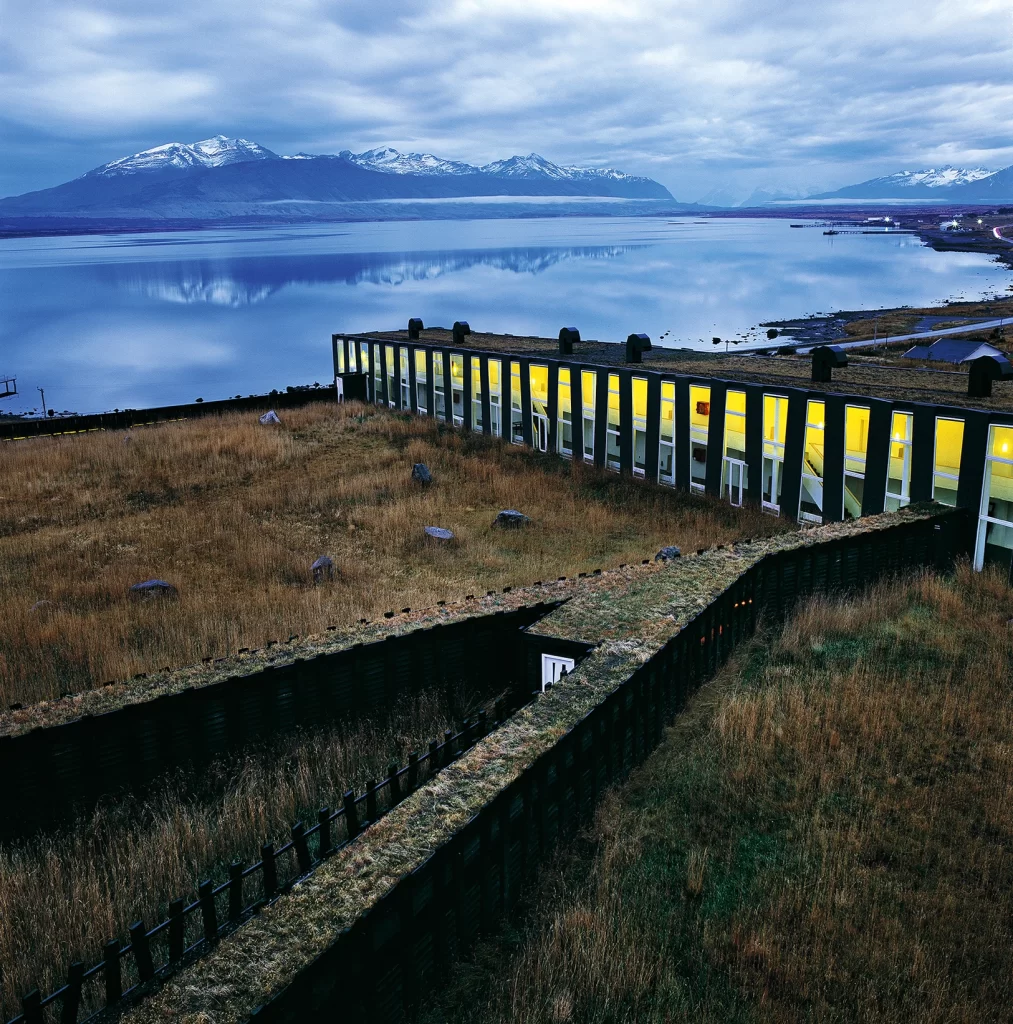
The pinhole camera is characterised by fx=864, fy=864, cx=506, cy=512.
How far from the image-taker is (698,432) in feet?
93.3

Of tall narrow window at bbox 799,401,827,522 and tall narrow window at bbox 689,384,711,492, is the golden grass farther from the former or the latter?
tall narrow window at bbox 689,384,711,492

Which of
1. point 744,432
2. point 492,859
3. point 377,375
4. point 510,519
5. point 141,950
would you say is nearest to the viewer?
point 141,950

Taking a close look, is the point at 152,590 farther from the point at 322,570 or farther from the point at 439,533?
the point at 439,533

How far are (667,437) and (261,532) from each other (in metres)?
13.8

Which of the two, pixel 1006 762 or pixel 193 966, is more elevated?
pixel 193 966

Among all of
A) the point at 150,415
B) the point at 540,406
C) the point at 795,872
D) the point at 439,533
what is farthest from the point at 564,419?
the point at 795,872

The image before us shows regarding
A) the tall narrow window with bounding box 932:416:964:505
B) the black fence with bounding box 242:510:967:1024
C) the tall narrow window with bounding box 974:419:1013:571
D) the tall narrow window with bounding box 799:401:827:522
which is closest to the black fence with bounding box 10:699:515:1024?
the black fence with bounding box 242:510:967:1024

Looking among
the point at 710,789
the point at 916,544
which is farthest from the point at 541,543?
the point at 710,789

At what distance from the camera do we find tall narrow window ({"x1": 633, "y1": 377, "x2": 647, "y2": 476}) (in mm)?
30375

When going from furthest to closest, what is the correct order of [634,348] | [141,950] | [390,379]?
[390,379]
[634,348]
[141,950]

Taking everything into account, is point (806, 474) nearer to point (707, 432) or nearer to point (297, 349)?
point (707, 432)

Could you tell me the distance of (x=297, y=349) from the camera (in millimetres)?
97125

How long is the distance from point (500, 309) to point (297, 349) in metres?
40.8

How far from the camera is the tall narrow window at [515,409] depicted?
36.8 m
